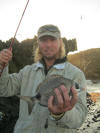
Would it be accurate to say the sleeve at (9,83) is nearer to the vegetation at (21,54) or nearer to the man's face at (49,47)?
the man's face at (49,47)

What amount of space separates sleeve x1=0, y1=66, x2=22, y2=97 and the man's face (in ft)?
2.14

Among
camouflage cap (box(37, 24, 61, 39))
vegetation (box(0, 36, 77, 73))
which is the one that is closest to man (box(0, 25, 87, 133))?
camouflage cap (box(37, 24, 61, 39))

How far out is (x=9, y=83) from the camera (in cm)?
365

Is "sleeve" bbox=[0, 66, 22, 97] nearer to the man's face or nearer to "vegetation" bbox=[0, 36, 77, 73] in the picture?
the man's face

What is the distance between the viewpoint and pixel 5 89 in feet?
11.9

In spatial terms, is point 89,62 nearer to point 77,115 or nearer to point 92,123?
point 92,123

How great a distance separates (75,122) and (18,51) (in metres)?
11.4

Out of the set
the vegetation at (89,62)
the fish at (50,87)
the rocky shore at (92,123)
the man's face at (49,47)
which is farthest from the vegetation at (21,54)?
the vegetation at (89,62)

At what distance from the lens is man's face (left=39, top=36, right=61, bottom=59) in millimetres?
3730

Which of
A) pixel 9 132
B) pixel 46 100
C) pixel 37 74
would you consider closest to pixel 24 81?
pixel 37 74

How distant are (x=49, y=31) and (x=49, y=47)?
375 mm

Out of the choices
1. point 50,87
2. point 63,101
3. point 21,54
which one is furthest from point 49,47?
point 21,54

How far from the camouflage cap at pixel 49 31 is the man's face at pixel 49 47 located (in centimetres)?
7

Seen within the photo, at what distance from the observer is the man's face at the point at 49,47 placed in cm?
373
